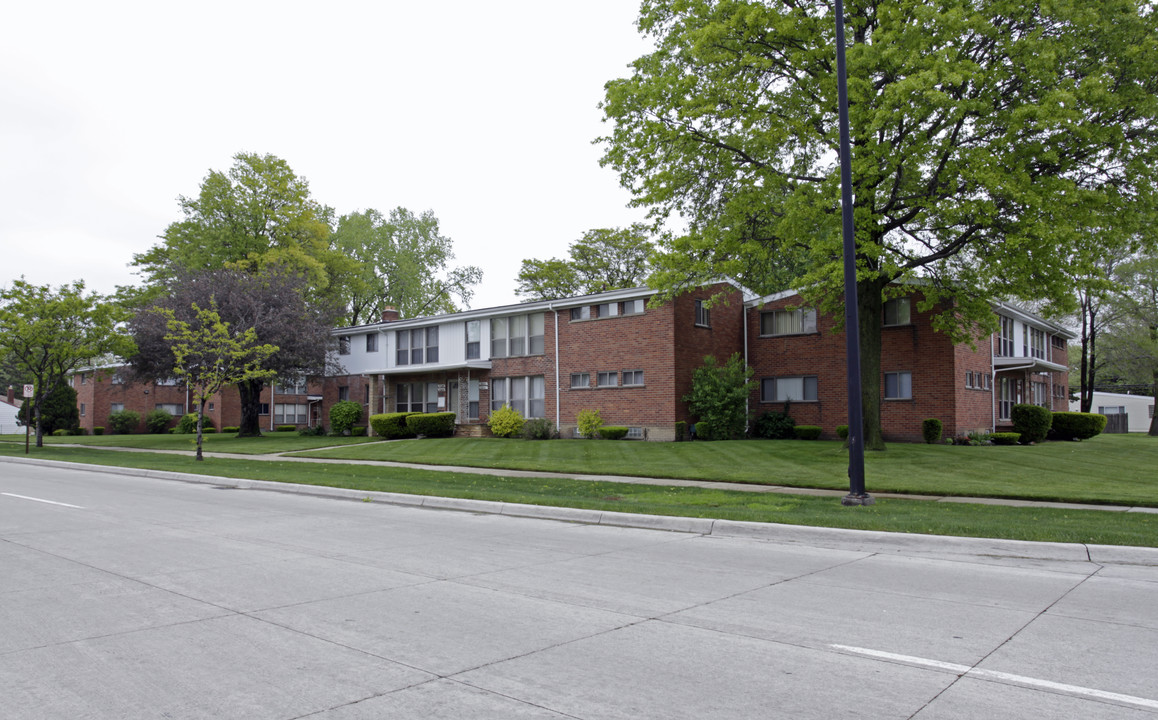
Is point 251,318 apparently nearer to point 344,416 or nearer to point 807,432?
point 344,416

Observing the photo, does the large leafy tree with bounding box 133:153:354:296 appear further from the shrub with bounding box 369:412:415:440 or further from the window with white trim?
the window with white trim

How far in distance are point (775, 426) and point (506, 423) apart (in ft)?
35.2

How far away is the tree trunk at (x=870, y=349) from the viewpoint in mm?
22547

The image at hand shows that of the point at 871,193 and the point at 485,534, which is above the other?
the point at 871,193

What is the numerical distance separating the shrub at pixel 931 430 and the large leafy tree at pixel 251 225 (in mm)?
32360

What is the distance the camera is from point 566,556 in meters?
9.00

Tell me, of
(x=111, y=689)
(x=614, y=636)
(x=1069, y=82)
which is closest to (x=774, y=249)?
(x=1069, y=82)

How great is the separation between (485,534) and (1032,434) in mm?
27283

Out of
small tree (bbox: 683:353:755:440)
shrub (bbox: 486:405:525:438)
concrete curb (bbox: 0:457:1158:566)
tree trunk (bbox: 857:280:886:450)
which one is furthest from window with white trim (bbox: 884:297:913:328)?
concrete curb (bbox: 0:457:1158:566)

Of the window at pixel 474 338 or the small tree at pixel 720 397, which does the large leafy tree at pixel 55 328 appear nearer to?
the window at pixel 474 338

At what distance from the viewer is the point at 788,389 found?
31.9 m

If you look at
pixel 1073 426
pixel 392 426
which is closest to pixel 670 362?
pixel 392 426

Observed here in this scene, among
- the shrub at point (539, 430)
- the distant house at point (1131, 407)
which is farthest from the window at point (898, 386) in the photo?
the distant house at point (1131, 407)

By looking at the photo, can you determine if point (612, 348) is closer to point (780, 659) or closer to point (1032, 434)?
point (1032, 434)
